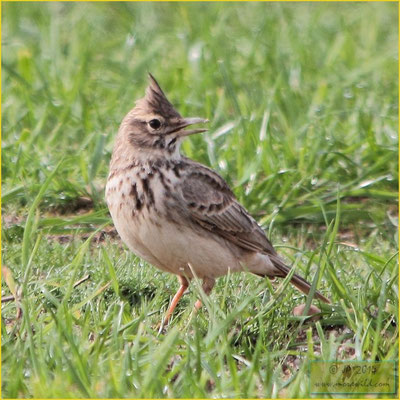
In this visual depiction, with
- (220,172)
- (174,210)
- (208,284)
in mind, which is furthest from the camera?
(220,172)

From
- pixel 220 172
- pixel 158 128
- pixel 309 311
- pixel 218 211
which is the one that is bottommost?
pixel 309 311

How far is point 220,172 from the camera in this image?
7719 mm

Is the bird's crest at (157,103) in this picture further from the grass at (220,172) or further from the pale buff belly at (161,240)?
the grass at (220,172)

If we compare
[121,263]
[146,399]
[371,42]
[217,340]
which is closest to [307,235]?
[121,263]

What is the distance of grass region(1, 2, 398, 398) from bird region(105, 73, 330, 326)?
19 cm

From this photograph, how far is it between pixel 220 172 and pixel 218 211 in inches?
65.4

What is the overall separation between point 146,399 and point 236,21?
23.1ft

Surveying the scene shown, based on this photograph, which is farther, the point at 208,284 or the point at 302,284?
the point at 208,284

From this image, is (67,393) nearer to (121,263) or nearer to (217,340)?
(217,340)

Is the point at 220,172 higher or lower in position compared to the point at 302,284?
higher

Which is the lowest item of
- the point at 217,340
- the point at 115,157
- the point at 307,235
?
the point at 307,235

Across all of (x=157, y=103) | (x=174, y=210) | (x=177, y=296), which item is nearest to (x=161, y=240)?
(x=174, y=210)

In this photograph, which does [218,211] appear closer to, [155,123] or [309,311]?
[155,123]

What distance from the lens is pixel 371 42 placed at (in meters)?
10.5
